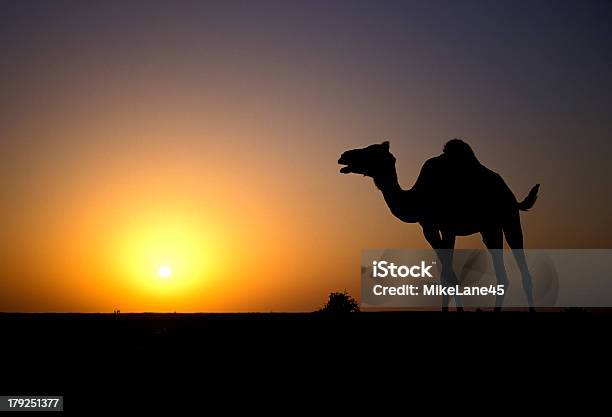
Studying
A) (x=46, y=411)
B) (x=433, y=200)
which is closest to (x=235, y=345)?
(x=46, y=411)

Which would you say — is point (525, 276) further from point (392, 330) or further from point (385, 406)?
point (385, 406)

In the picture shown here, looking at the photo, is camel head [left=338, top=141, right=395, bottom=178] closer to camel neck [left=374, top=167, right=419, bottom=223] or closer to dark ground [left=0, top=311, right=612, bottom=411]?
camel neck [left=374, top=167, right=419, bottom=223]

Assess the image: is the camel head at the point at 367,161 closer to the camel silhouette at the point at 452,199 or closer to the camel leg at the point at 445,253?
the camel silhouette at the point at 452,199

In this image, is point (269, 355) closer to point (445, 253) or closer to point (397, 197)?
point (445, 253)

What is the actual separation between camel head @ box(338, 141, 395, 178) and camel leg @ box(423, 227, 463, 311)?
1.63 metres

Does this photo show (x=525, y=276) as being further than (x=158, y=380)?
Yes

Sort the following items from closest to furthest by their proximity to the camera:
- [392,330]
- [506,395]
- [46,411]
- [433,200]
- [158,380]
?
[46,411], [506,395], [158,380], [392,330], [433,200]

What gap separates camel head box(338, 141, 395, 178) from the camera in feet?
47.6

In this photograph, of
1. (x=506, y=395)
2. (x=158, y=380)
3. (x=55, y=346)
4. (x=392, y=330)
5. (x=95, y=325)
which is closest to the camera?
(x=506, y=395)

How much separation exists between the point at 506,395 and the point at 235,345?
317 cm

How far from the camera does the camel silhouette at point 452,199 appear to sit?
1391 centimetres

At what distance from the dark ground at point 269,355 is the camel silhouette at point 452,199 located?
4393 mm

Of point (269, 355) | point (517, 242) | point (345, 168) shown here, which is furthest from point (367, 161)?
point (269, 355)

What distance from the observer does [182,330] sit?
901cm
